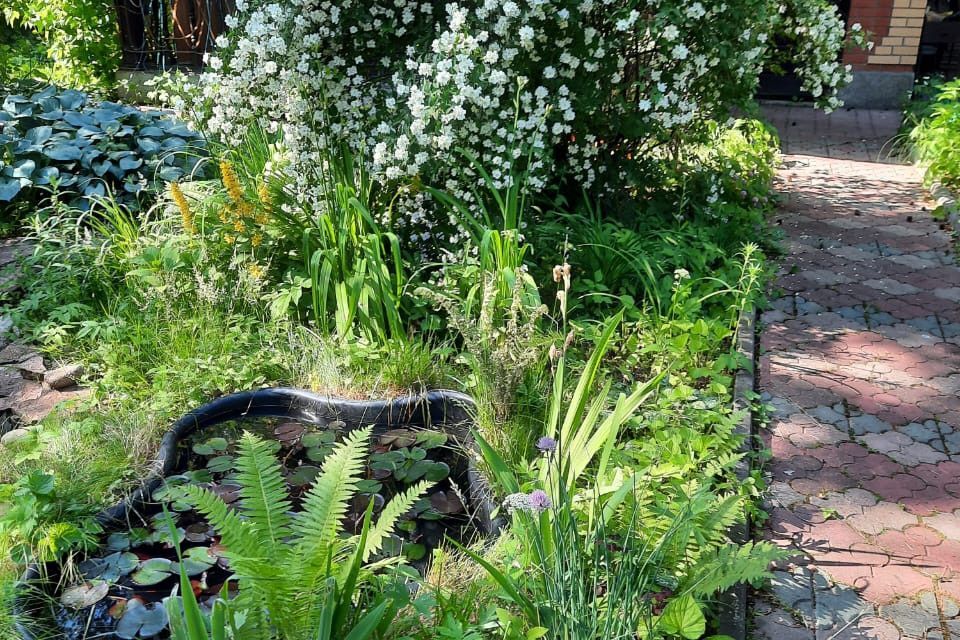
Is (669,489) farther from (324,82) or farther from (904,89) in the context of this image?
(904,89)

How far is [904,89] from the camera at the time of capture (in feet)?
35.7

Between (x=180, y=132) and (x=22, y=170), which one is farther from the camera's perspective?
(x=180, y=132)

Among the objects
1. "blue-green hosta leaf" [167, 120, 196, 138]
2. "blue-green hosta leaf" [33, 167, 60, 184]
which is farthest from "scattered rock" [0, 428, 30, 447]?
"blue-green hosta leaf" [167, 120, 196, 138]

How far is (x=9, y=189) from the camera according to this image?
19.4ft

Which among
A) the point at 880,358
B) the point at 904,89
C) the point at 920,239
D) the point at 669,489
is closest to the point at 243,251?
the point at 669,489

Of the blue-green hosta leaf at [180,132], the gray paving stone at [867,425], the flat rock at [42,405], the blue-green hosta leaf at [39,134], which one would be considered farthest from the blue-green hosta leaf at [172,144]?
the gray paving stone at [867,425]

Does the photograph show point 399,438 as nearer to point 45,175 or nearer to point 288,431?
point 288,431

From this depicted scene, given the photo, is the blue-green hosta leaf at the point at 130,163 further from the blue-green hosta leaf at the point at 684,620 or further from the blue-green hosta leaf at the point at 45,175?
the blue-green hosta leaf at the point at 684,620

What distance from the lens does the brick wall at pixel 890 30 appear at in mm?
10688

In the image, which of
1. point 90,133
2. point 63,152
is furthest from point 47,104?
point 63,152

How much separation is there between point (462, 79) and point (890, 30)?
885cm

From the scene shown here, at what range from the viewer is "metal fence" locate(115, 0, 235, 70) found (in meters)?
10.9

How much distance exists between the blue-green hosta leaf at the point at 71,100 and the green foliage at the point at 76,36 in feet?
14.0

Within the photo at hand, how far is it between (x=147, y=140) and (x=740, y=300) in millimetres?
4317
